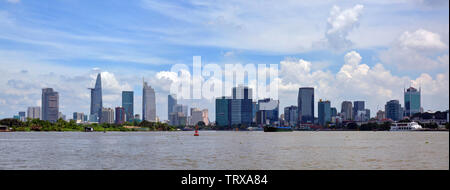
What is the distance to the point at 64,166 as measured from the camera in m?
66.0
